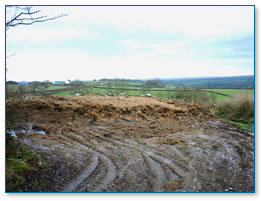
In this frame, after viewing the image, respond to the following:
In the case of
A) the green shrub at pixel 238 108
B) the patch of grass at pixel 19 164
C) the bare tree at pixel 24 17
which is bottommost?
the patch of grass at pixel 19 164

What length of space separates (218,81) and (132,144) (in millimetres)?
2113

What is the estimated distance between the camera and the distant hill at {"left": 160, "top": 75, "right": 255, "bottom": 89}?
14.8 ft

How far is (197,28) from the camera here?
186 inches

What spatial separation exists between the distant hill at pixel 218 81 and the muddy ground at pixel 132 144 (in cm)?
101

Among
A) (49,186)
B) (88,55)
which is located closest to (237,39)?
(88,55)

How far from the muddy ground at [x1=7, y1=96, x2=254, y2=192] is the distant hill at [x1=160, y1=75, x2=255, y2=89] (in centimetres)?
101

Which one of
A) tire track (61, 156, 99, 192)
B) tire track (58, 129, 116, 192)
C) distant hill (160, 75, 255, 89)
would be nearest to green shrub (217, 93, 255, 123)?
distant hill (160, 75, 255, 89)

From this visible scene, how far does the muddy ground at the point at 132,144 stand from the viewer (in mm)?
3934

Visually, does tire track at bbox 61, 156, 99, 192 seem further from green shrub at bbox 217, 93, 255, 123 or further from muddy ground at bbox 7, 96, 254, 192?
green shrub at bbox 217, 93, 255, 123

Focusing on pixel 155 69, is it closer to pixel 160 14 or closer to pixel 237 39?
pixel 160 14

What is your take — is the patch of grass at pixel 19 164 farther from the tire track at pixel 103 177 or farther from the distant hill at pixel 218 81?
the distant hill at pixel 218 81

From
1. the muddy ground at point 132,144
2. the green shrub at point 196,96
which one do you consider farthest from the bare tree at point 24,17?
the green shrub at point 196,96

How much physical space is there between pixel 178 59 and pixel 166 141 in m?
1.77
